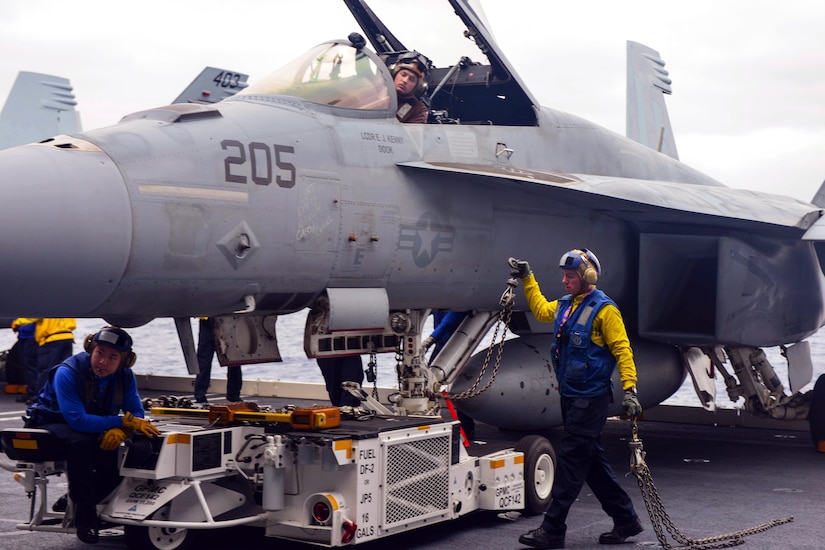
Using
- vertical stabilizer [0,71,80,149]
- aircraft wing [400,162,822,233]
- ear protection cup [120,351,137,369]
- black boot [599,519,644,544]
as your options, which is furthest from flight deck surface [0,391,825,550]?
vertical stabilizer [0,71,80,149]

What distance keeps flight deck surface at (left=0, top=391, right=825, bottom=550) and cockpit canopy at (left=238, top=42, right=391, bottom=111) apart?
224cm

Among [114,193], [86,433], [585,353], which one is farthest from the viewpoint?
[585,353]

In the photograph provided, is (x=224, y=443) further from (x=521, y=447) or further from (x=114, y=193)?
(x=521, y=447)

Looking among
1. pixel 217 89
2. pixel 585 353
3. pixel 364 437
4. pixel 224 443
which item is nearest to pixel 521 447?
pixel 585 353

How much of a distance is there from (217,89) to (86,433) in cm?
1897

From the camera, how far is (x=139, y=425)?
5.78m

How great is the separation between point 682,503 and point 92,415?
4.36m

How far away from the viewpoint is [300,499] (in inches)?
229

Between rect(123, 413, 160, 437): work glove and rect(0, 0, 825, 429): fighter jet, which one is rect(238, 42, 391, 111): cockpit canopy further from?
rect(123, 413, 160, 437): work glove

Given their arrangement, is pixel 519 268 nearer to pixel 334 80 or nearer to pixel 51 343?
pixel 334 80

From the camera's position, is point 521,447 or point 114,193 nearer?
point 114,193

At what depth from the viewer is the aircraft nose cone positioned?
4.98 meters

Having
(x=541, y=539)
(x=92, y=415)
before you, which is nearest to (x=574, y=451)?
(x=541, y=539)

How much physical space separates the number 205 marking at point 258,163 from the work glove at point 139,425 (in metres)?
1.44
